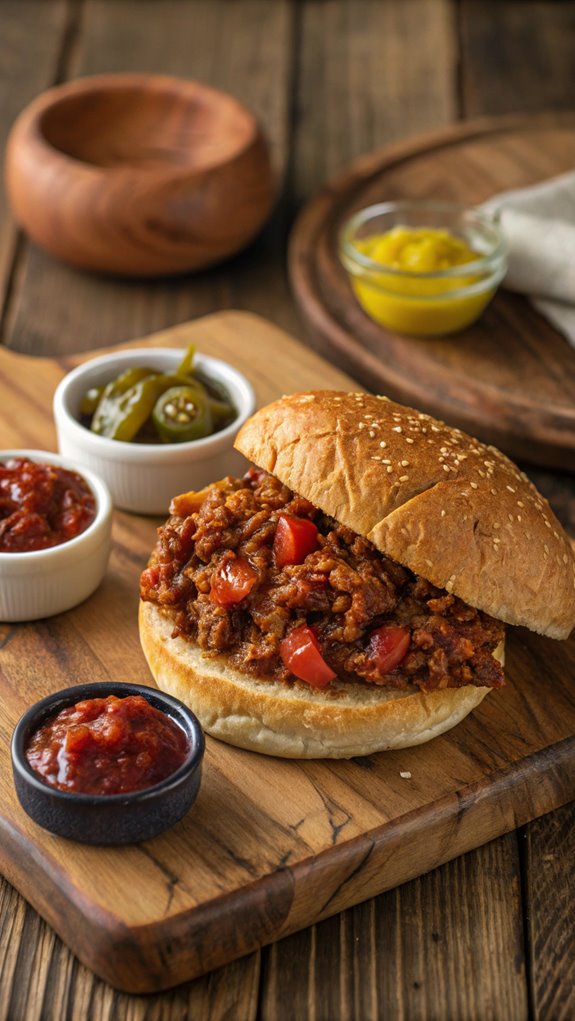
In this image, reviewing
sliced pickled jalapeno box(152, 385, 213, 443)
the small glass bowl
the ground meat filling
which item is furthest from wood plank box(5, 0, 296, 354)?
the ground meat filling

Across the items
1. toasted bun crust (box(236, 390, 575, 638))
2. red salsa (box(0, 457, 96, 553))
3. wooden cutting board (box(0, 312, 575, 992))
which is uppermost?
toasted bun crust (box(236, 390, 575, 638))

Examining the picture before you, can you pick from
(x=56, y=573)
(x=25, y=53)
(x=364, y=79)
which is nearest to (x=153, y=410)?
(x=56, y=573)

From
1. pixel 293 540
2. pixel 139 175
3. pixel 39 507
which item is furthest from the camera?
pixel 139 175

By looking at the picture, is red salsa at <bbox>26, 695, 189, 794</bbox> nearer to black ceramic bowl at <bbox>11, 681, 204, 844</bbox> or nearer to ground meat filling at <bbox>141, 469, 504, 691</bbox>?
black ceramic bowl at <bbox>11, 681, 204, 844</bbox>

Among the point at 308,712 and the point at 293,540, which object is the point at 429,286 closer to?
the point at 293,540

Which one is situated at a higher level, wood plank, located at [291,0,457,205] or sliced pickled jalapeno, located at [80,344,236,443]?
sliced pickled jalapeno, located at [80,344,236,443]

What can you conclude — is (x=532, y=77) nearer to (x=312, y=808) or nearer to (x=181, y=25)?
(x=181, y=25)

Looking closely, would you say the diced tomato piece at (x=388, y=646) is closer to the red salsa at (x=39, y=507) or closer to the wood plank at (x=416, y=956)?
the wood plank at (x=416, y=956)
